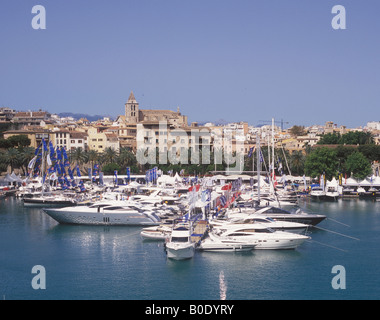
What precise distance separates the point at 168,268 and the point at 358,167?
40.6m

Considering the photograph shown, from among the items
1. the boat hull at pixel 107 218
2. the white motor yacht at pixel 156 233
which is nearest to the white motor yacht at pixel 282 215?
the white motor yacht at pixel 156 233

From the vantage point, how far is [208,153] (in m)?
72.2

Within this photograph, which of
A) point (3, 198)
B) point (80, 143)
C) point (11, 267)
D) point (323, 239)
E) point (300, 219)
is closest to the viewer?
point (11, 267)

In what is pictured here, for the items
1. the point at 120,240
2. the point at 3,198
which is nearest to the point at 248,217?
the point at 120,240

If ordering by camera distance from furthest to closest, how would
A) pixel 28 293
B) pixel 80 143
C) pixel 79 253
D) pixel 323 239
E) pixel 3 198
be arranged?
pixel 80 143
pixel 3 198
pixel 323 239
pixel 79 253
pixel 28 293

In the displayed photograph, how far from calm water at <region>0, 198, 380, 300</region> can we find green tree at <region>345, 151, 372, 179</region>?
1079 inches

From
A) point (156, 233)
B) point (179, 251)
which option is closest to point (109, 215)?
point (156, 233)

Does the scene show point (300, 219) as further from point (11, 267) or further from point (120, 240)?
point (11, 267)

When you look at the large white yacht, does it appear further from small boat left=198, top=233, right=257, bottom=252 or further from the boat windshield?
the boat windshield

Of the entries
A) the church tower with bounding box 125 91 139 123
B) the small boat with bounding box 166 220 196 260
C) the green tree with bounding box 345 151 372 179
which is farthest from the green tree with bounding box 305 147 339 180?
the church tower with bounding box 125 91 139 123

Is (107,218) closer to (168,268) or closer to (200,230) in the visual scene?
(200,230)

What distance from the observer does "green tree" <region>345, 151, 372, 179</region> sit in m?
58.7

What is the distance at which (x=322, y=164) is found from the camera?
5919 cm
